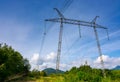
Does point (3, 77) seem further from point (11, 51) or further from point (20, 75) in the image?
point (20, 75)

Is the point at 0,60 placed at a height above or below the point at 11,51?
below

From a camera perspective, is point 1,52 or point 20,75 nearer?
point 1,52

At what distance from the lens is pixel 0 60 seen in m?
68.8

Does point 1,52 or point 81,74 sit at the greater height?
point 1,52

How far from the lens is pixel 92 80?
2441 cm

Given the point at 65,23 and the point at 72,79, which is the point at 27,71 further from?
the point at 72,79

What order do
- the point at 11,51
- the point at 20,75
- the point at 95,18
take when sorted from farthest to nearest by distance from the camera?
the point at 20,75, the point at 11,51, the point at 95,18

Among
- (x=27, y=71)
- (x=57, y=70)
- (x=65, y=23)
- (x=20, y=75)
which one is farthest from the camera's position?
(x=27, y=71)

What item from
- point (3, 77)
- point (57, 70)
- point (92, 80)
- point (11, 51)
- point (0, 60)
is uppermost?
point (11, 51)

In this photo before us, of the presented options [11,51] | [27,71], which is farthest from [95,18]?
[27,71]

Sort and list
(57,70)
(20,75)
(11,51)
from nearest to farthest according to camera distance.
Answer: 1. (57,70)
2. (11,51)
3. (20,75)

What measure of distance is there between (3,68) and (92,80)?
4694cm

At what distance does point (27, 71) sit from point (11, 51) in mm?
23970

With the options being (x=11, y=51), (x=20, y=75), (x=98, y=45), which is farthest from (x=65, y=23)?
(x=20, y=75)
